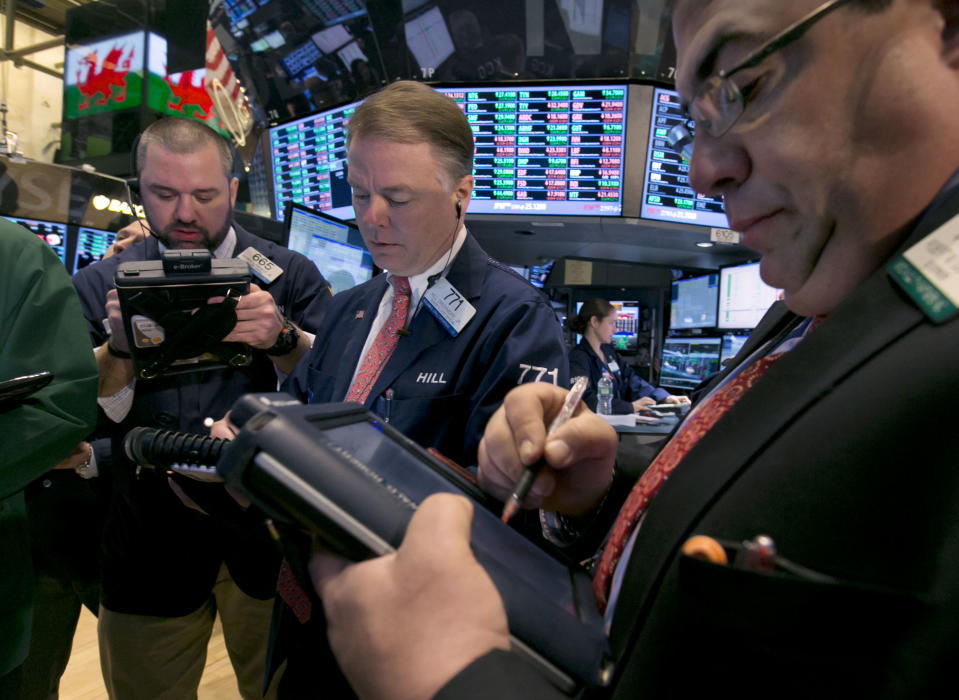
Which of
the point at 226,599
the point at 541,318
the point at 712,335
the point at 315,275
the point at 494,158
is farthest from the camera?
the point at 712,335

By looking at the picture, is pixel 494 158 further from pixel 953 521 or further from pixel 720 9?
pixel 953 521

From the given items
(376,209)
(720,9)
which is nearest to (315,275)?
(376,209)

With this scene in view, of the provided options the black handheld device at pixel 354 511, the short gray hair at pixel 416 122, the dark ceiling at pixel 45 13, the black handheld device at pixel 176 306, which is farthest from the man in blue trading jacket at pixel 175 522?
the dark ceiling at pixel 45 13

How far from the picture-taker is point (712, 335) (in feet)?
11.5

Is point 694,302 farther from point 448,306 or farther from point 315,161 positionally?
point 448,306

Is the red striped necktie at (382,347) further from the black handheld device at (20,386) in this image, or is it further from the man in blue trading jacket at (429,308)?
the black handheld device at (20,386)

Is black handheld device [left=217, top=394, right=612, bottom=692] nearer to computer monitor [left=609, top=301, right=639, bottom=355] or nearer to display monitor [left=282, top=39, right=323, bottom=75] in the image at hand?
display monitor [left=282, top=39, right=323, bottom=75]

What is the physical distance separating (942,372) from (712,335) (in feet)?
11.0

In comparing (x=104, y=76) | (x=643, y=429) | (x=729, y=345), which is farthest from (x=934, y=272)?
(x=104, y=76)

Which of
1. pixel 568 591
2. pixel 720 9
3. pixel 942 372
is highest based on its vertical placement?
pixel 720 9

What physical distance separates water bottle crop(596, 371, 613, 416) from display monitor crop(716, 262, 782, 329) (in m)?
0.80

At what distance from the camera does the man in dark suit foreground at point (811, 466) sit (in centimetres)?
36

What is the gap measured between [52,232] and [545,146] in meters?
2.62

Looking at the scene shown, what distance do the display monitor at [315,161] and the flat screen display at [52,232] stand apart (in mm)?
1124
